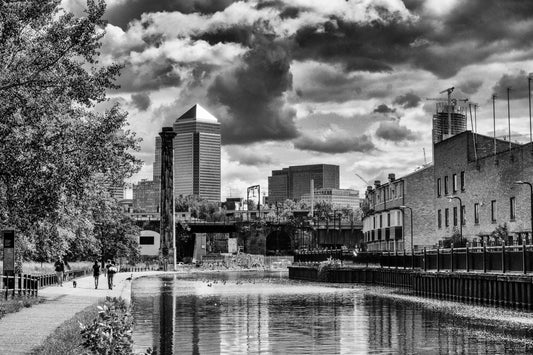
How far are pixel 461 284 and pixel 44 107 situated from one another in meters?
37.8

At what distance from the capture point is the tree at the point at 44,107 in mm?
26422

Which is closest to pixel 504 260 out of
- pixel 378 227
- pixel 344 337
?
pixel 344 337

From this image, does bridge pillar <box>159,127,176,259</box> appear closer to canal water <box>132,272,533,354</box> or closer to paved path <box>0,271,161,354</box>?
canal water <box>132,272,533,354</box>

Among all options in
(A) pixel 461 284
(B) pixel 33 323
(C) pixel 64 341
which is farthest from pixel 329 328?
(A) pixel 461 284

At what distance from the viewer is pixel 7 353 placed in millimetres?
20812

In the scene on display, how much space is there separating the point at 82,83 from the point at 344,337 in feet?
42.2

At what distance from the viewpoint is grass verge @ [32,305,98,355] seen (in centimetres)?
2103

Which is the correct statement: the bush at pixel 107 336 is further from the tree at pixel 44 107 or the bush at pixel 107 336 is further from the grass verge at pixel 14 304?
the grass verge at pixel 14 304

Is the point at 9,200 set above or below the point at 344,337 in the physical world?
above

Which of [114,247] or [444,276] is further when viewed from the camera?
[114,247]

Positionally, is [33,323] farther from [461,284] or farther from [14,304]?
[461,284]

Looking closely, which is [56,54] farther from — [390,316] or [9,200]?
[390,316]

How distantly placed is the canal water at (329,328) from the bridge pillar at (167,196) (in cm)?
12342

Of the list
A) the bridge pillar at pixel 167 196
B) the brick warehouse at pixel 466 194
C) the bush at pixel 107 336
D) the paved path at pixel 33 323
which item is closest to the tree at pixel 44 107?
the paved path at pixel 33 323
